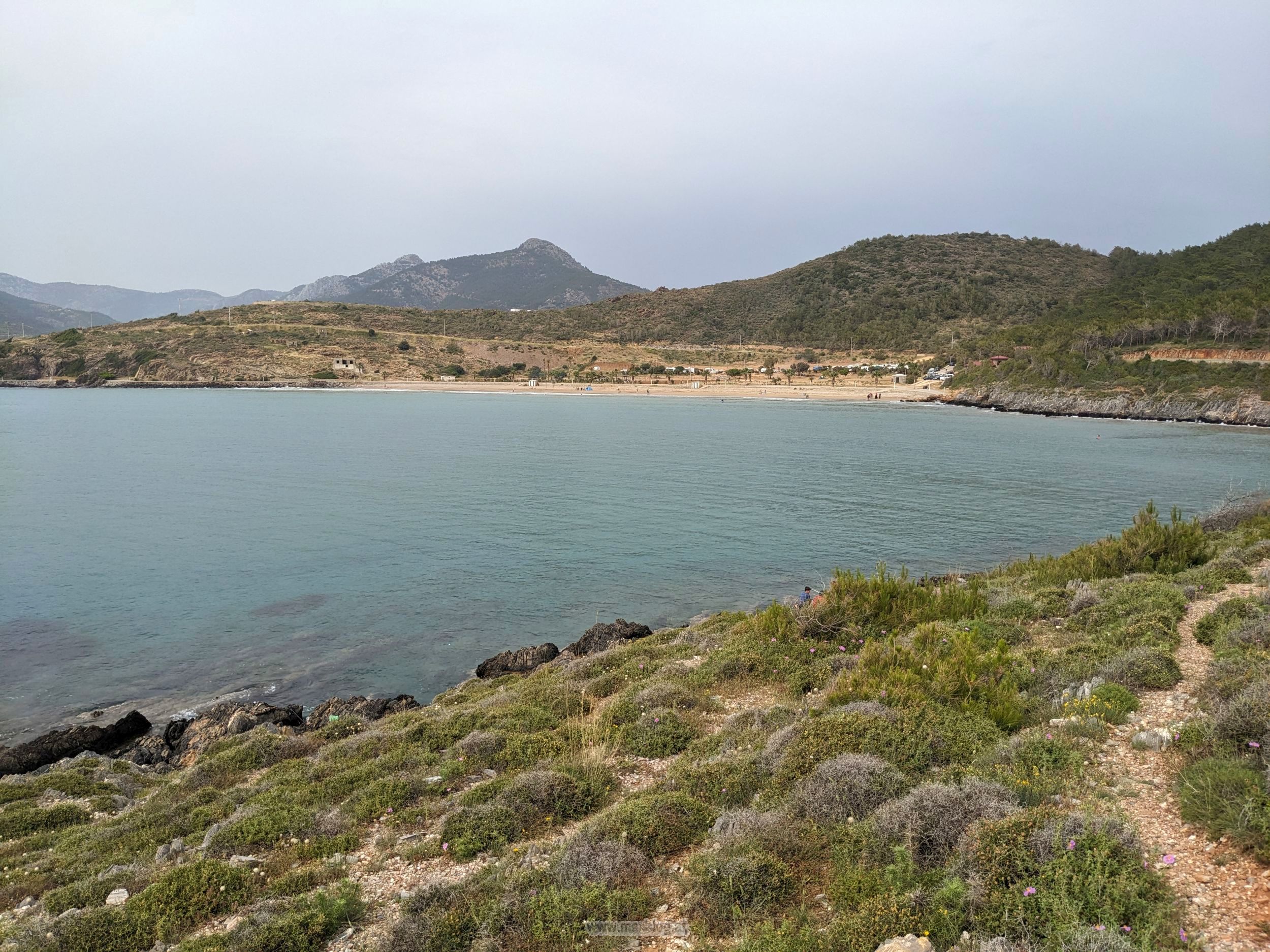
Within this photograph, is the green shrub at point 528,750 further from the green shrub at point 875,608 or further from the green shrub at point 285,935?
the green shrub at point 875,608

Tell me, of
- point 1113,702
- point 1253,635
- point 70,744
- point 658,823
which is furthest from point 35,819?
point 1253,635

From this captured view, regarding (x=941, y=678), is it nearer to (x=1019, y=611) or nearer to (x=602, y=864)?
(x=602, y=864)

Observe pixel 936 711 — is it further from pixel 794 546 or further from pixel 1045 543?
pixel 1045 543

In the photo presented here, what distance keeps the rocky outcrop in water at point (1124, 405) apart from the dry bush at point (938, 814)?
79.4 metres

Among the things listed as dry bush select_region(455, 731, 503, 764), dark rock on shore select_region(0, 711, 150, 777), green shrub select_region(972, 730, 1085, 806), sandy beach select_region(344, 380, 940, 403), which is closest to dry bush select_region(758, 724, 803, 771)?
green shrub select_region(972, 730, 1085, 806)

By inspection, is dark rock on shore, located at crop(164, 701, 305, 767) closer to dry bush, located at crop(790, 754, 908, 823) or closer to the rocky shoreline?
the rocky shoreline

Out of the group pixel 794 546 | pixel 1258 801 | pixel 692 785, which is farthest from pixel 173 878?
pixel 794 546

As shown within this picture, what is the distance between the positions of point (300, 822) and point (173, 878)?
1254 mm

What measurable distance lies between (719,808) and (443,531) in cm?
2197

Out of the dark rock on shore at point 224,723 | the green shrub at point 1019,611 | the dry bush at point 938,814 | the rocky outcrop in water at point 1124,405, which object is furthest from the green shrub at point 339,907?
the rocky outcrop in water at point 1124,405

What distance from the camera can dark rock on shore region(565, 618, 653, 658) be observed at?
14680 mm

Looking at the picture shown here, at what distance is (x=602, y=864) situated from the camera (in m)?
5.58

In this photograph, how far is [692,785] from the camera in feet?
22.9

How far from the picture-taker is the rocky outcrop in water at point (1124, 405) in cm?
6619
